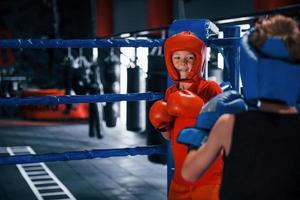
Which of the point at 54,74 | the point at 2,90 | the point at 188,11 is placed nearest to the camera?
the point at 188,11

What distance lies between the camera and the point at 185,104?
1710mm

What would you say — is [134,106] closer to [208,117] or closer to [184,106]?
[184,106]

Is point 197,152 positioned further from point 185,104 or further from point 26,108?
point 26,108

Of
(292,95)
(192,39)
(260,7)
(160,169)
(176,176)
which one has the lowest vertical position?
(160,169)

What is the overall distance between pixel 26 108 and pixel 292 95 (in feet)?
26.2

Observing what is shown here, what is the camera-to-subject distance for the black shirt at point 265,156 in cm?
124

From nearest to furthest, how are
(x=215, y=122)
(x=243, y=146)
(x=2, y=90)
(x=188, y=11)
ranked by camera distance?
(x=243, y=146)
(x=215, y=122)
(x=188, y=11)
(x=2, y=90)

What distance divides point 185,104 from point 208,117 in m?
0.35

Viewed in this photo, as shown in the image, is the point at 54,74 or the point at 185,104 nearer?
the point at 185,104

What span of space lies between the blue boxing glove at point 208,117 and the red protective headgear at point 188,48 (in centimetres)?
52

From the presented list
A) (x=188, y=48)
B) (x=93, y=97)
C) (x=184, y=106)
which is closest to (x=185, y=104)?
(x=184, y=106)

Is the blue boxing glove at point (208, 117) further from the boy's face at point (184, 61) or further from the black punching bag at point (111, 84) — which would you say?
the black punching bag at point (111, 84)

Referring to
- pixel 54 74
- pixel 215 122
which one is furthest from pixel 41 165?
pixel 54 74

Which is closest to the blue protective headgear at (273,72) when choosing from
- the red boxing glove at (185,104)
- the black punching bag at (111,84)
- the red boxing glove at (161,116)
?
the red boxing glove at (185,104)
